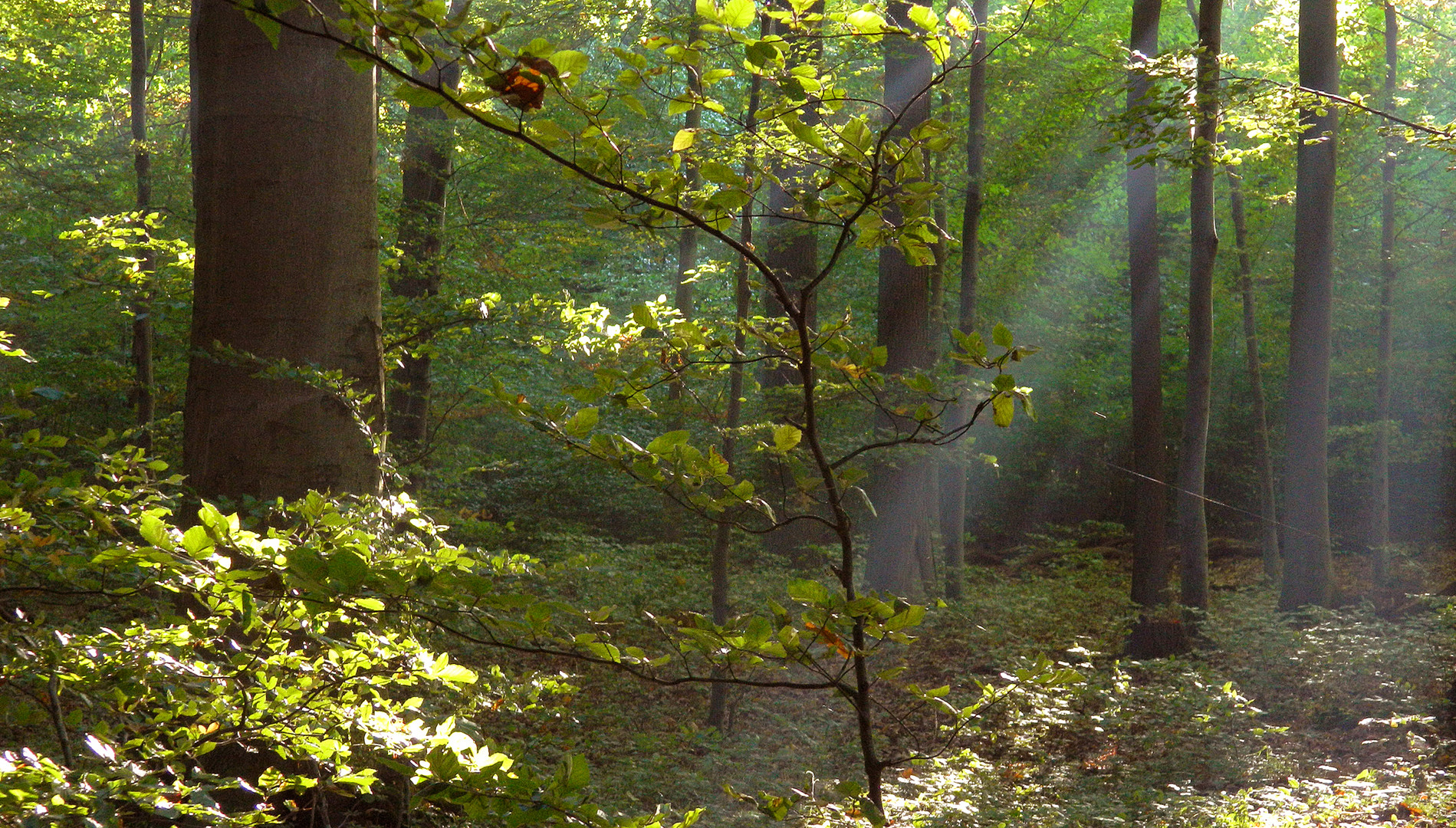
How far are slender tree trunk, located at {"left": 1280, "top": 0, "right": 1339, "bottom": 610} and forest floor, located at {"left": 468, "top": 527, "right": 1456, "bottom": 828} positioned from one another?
1.93ft

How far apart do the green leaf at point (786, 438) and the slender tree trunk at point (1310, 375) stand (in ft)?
29.1

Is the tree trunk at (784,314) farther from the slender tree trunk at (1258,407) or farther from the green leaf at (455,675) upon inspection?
the slender tree trunk at (1258,407)

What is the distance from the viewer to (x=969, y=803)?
178 inches

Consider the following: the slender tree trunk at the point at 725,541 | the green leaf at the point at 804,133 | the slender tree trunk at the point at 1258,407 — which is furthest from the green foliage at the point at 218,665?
the slender tree trunk at the point at 1258,407

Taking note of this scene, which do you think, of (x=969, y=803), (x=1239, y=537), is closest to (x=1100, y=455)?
(x=1239, y=537)

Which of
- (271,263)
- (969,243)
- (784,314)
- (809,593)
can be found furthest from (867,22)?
(969,243)

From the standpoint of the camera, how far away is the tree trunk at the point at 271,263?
2.68 meters

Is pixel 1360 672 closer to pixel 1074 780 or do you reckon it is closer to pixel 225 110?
pixel 1074 780

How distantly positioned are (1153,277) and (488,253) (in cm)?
700

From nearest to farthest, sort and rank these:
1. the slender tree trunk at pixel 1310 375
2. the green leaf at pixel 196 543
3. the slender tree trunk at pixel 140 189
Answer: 1. the green leaf at pixel 196 543
2. the slender tree trunk at pixel 140 189
3. the slender tree trunk at pixel 1310 375

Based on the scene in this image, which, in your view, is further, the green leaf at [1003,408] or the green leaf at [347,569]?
the green leaf at [1003,408]

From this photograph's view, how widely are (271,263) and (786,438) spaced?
6.58 ft

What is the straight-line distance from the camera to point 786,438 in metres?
1.43

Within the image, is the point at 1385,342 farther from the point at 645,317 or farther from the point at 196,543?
the point at 196,543
